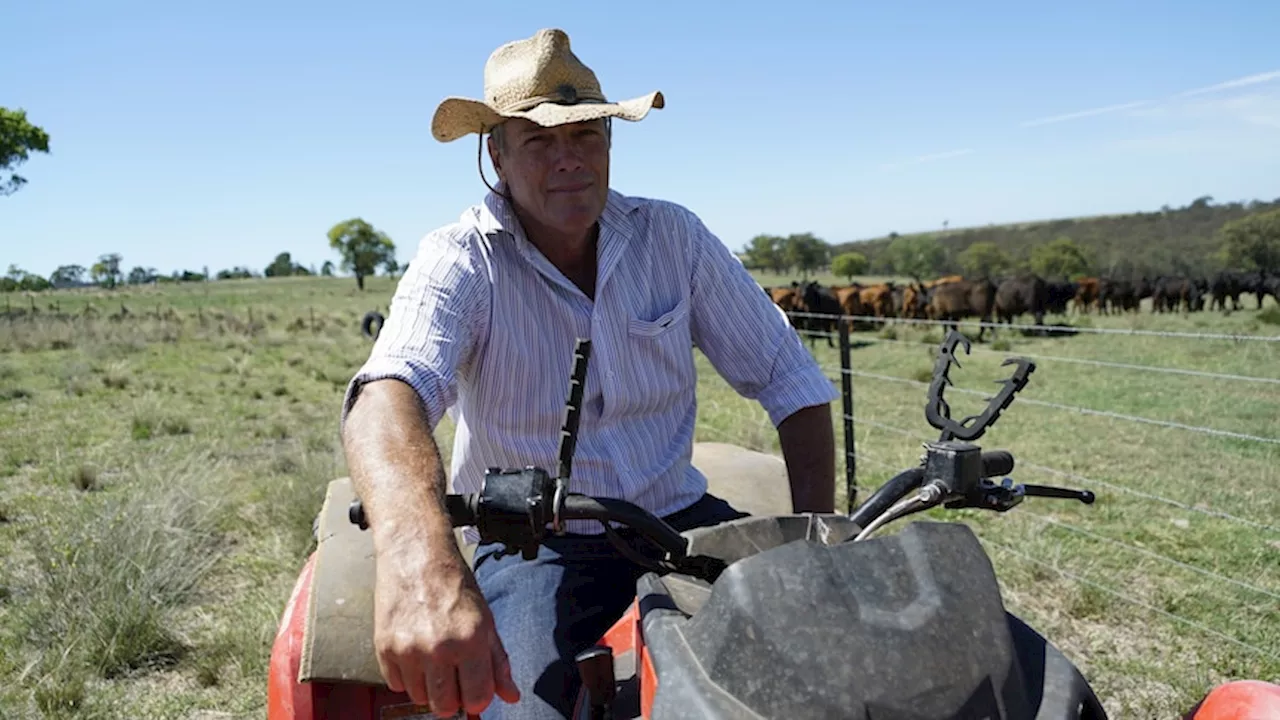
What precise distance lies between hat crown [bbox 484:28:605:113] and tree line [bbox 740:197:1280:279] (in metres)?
52.9

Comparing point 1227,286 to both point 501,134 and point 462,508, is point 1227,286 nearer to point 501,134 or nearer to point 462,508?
point 501,134

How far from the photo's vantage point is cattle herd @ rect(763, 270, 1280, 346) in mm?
26484

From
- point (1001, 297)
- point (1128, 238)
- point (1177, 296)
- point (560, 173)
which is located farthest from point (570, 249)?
point (1128, 238)

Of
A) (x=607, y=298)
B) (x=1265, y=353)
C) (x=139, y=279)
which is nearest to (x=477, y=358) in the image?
(x=607, y=298)

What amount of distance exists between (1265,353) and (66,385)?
2016 centimetres

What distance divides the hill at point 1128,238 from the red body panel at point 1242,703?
58502 mm

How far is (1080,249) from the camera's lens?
6122cm

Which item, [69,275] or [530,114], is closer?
[530,114]

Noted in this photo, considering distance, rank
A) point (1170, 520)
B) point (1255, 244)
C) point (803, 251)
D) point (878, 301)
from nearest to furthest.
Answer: point (1170, 520), point (878, 301), point (1255, 244), point (803, 251)

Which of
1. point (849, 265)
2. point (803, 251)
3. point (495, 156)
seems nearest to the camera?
point (495, 156)

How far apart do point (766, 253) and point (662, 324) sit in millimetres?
85479

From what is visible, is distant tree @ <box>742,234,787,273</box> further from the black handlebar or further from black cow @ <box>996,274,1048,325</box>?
the black handlebar

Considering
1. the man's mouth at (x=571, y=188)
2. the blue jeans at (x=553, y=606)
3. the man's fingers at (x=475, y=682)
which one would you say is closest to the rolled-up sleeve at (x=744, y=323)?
the man's mouth at (x=571, y=188)

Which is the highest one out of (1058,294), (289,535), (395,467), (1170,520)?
(395,467)
